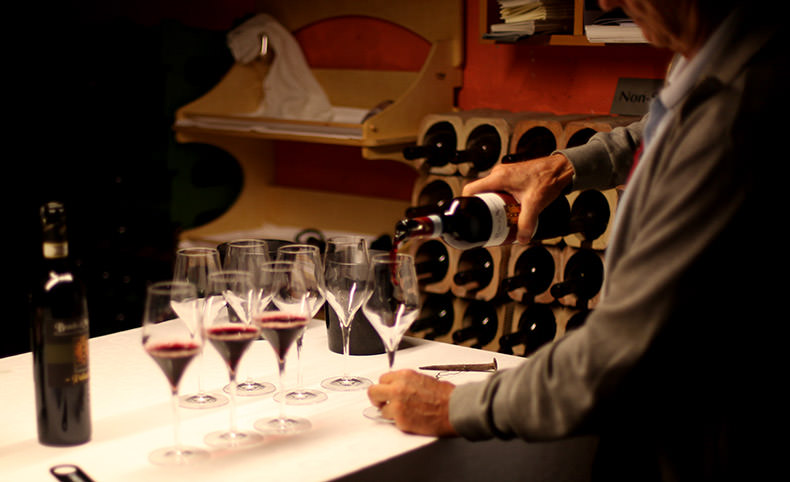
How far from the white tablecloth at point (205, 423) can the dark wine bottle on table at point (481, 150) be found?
1.02 meters

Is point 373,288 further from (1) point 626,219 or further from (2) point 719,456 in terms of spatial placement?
(2) point 719,456

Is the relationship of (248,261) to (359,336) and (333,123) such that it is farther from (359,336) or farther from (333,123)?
(333,123)

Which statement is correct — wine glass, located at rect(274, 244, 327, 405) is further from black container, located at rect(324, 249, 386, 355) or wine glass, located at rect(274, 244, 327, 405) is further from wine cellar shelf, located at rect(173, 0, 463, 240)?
wine cellar shelf, located at rect(173, 0, 463, 240)

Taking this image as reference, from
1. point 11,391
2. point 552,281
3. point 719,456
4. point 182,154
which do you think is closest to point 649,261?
point 719,456

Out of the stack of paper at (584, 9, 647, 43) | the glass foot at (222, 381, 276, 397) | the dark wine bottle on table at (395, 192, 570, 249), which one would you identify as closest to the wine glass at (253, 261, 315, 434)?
the glass foot at (222, 381, 276, 397)

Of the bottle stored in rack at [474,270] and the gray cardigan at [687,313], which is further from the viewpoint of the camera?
the bottle stored in rack at [474,270]

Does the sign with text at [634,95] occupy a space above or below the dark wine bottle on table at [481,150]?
above

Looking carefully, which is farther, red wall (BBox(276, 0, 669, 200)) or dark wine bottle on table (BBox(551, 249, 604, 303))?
red wall (BBox(276, 0, 669, 200))

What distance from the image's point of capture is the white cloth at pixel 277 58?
11.1 ft

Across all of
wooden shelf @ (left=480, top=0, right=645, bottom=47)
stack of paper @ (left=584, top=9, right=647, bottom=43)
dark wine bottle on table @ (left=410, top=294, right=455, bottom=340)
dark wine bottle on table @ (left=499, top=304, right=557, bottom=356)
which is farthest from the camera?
dark wine bottle on table @ (left=410, top=294, right=455, bottom=340)

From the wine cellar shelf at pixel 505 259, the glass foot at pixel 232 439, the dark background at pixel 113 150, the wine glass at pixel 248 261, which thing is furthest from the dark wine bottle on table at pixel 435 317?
the glass foot at pixel 232 439

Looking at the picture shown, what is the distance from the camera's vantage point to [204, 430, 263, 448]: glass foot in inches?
46.8

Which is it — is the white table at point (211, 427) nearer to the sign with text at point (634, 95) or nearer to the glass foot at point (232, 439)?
the glass foot at point (232, 439)

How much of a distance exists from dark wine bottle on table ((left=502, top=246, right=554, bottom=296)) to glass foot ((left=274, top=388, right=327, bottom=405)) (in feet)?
3.85
